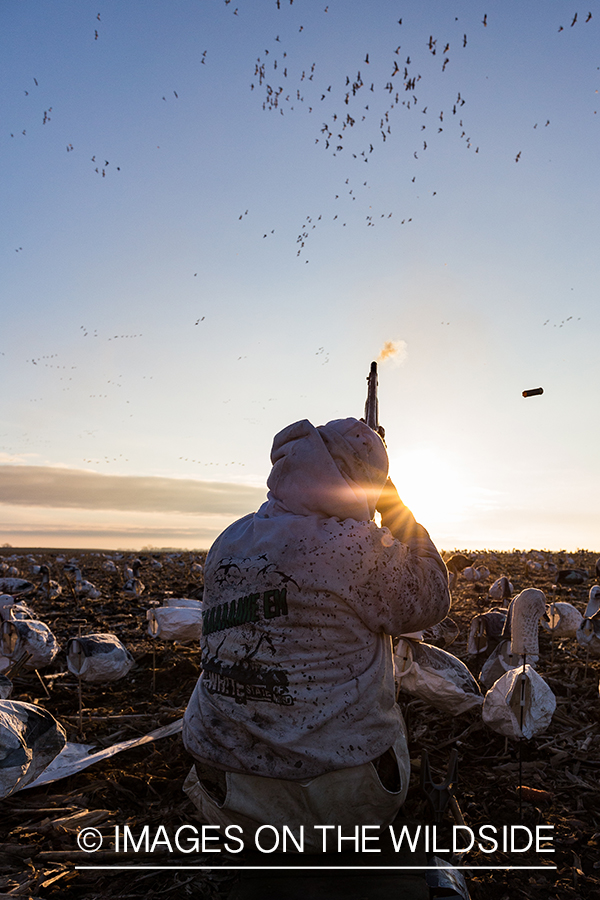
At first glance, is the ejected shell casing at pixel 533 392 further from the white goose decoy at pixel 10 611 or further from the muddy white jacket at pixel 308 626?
the white goose decoy at pixel 10 611

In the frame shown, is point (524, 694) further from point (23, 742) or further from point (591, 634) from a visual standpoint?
point (23, 742)

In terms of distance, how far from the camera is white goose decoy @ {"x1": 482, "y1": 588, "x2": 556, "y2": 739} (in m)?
4.57

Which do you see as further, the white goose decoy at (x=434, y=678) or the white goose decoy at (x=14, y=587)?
the white goose decoy at (x=14, y=587)

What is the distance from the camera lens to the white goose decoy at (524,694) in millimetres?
4574

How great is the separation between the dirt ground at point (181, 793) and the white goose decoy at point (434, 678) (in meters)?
0.45

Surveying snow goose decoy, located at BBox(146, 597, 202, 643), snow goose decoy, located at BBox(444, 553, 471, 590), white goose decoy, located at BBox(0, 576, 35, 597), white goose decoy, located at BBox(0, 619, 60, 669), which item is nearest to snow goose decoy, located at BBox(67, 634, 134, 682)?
white goose decoy, located at BBox(0, 619, 60, 669)

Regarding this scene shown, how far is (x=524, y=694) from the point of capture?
15.0ft

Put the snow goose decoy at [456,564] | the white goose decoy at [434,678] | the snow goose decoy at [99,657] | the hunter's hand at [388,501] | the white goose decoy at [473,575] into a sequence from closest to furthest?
the hunter's hand at [388,501] → the white goose decoy at [434,678] → the snow goose decoy at [99,657] → the snow goose decoy at [456,564] → the white goose decoy at [473,575]

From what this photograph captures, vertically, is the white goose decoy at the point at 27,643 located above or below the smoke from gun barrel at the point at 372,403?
below

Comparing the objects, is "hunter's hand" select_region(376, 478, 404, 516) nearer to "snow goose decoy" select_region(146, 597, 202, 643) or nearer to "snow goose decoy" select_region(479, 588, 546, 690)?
"snow goose decoy" select_region(479, 588, 546, 690)

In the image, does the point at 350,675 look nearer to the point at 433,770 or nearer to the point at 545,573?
the point at 433,770

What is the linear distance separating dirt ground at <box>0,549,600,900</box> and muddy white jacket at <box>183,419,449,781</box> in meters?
0.94

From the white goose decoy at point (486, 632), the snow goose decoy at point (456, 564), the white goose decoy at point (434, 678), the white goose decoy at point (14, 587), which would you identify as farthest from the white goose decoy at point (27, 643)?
the snow goose decoy at point (456, 564)

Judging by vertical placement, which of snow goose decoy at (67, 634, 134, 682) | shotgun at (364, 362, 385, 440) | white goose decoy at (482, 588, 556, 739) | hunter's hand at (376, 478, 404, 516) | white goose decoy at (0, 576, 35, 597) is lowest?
white goose decoy at (0, 576, 35, 597)
